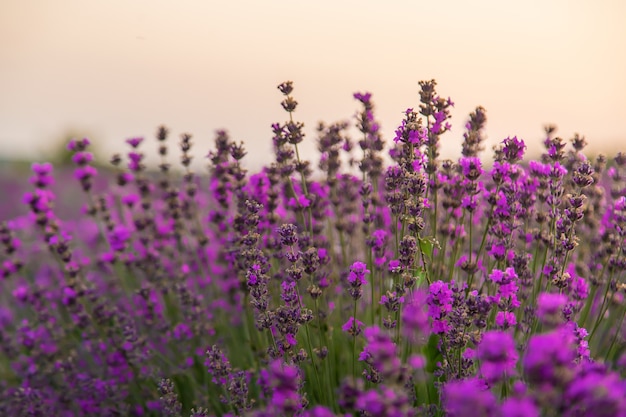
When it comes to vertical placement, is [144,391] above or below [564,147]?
below

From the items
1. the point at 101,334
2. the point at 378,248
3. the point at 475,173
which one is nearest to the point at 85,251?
the point at 101,334

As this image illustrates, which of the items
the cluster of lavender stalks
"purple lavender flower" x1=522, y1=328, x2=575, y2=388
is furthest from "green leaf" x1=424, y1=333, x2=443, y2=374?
"purple lavender flower" x1=522, y1=328, x2=575, y2=388

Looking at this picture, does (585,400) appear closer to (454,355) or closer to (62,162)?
(454,355)

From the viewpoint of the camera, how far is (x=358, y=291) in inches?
89.4

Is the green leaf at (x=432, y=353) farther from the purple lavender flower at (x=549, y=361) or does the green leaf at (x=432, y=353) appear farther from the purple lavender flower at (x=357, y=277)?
the purple lavender flower at (x=549, y=361)

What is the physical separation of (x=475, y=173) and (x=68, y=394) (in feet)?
9.25

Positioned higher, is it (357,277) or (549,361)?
(549,361)

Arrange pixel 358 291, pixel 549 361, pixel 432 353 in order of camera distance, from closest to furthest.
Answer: pixel 549 361 < pixel 358 291 < pixel 432 353

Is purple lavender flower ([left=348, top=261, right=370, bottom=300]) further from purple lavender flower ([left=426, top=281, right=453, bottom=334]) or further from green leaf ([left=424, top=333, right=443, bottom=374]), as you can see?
green leaf ([left=424, top=333, right=443, bottom=374])

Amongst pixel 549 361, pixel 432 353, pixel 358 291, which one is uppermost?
pixel 549 361

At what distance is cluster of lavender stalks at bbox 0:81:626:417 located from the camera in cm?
193

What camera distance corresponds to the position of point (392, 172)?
2.60 metres

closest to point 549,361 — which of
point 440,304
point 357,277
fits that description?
point 440,304

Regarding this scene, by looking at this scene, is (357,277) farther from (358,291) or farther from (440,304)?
(440,304)
